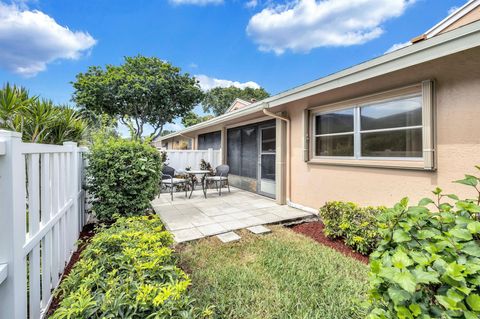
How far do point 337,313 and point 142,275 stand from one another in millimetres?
1722

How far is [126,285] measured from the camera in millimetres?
1489

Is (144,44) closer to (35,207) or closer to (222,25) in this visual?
(222,25)

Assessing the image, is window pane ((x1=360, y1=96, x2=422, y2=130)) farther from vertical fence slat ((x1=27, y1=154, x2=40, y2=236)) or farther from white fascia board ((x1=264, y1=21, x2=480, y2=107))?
vertical fence slat ((x1=27, y1=154, x2=40, y2=236))

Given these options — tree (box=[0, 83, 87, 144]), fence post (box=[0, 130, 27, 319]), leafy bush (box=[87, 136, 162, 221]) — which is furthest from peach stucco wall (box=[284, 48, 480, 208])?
tree (box=[0, 83, 87, 144])

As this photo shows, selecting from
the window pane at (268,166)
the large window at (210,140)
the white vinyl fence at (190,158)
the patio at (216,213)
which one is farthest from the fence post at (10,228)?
the large window at (210,140)

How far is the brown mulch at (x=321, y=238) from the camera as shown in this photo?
10.6ft

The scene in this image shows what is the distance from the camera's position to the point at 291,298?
2193 millimetres

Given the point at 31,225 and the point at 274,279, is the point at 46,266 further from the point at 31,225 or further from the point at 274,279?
the point at 274,279

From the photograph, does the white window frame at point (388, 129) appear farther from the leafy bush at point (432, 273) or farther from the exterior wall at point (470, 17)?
the exterior wall at point (470, 17)

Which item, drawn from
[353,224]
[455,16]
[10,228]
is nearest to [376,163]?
[353,224]

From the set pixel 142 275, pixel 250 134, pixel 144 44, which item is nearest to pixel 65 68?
pixel 144 44

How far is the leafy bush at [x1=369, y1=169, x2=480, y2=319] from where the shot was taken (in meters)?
0.93

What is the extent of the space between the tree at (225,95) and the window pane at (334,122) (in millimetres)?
26607

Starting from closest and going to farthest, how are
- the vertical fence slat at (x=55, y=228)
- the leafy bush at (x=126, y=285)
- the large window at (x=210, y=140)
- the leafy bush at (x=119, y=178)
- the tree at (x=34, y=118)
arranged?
1. the leafy bush at (x=126, y=285)
2. the vertical fence slat at (x=55, y=228)
3. the tree at (x=34, y=118)
4. the leafy bush at (x=119, y=178)
5. the large window at (x=210, y=140)
